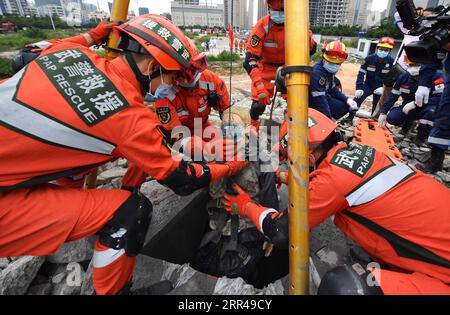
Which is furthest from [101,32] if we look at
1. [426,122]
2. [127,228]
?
[426,122]

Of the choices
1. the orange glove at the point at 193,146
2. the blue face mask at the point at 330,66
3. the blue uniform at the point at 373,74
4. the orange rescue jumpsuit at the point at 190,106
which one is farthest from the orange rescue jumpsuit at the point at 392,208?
the blue uniform at the point at 373,74

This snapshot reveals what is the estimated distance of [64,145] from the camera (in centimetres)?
149

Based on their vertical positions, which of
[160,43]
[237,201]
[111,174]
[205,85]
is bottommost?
[111,174]

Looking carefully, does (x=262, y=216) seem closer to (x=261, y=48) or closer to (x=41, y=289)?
(x=41, y=289)

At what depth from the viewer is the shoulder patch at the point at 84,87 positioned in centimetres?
145

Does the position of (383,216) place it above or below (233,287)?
above

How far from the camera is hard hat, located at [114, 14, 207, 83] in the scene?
186 cm

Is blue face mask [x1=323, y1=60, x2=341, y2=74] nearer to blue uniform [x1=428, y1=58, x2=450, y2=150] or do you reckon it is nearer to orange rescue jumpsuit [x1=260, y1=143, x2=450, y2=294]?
blue uniform [x1=428, y1=58, x2=450, y2=150]

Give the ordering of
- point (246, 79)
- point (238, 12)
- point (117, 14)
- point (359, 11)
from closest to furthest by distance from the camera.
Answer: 1. point (117, 14)
2. point (238, 12)
3. point (246, 79)
4. point (359, 11)

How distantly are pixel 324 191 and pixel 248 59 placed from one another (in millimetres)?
3187

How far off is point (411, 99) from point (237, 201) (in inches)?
195

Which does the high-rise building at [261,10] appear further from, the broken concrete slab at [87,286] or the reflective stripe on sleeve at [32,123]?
the broken concrete slab at [87,286]

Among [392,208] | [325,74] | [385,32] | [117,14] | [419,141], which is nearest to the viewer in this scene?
[392,208]
